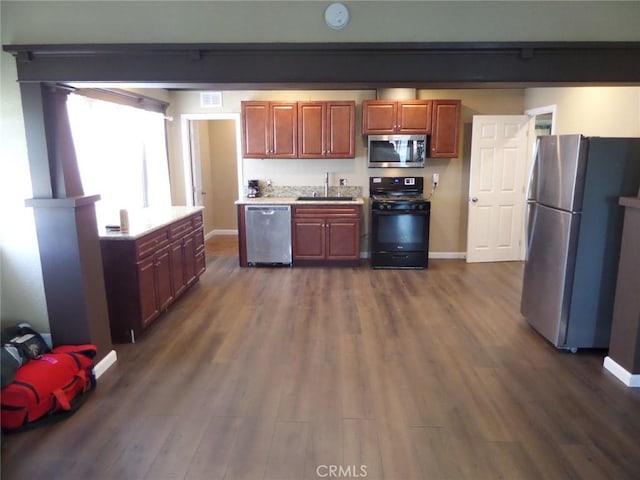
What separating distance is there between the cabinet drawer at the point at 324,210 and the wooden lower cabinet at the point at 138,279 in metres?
1.97

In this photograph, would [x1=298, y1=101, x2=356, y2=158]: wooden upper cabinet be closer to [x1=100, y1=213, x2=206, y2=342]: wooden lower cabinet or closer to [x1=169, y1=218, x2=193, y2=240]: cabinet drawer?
[x1=169, y1=218, x2=193, y2=240]: cabinet drawer

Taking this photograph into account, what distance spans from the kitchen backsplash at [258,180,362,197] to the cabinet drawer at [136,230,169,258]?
253cm

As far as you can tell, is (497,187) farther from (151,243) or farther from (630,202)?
(151,243)

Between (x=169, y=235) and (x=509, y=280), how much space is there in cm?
401

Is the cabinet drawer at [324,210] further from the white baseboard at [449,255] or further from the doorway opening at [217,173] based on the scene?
the doorway opening at [217,173]

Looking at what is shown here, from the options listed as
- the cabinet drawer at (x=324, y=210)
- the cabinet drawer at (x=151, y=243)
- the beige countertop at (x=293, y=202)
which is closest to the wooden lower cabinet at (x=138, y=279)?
the cabinet drawer at (x=151, y=243)

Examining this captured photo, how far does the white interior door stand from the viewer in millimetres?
5898

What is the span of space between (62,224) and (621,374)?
3.90 meters

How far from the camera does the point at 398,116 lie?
226 inches

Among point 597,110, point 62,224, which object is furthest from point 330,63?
point 597,110

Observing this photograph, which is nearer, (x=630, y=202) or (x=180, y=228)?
(x=630, y=202)

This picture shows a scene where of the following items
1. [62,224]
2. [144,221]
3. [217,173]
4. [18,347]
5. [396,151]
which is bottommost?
[18,347]

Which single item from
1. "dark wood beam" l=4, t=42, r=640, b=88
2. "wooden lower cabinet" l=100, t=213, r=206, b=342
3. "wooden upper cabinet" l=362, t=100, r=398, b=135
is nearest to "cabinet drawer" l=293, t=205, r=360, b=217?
"wooden upper cabinet" l=362, t=100, r=398, b=135

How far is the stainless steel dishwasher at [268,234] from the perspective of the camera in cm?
580
